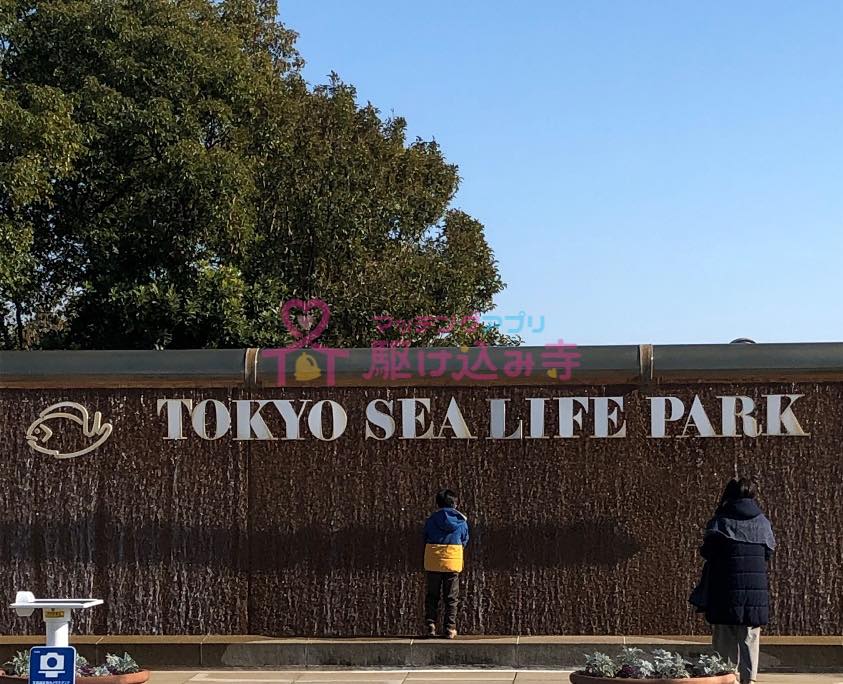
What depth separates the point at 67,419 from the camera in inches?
486

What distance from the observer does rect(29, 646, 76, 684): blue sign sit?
793 cm

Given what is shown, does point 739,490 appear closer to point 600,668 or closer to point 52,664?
point 600,668

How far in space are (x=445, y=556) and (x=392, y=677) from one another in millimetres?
1073

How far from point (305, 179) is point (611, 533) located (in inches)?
541

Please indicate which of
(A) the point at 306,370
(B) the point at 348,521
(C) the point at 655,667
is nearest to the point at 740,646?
(C) the point at 655,667

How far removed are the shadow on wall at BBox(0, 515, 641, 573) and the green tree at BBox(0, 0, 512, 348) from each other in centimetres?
859

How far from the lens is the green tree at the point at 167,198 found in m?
21.6

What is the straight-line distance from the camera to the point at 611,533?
12062 mm

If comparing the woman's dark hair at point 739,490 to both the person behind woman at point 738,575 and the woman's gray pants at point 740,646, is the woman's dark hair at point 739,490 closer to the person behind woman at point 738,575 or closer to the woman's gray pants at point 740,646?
the person behind woman at point 738,575

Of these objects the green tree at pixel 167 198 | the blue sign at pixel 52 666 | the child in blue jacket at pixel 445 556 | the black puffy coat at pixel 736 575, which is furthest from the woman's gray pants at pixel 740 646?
the green tree at pixel 167 198

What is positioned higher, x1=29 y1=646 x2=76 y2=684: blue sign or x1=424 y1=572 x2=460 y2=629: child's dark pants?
x1=29 y1=646 x2=76 y2=684: blue sign

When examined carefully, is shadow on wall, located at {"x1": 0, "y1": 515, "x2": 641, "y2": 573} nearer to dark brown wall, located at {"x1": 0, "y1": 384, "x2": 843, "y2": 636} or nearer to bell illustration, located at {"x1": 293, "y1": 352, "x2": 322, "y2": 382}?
dark brown wall, located at {"x1": 0, "y1": 384, "x2": 843, "y2": 636}

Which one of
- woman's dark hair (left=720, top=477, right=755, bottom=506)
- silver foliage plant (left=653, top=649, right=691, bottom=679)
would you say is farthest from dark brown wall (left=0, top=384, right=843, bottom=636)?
silver foliage plant (left=653, top=649, right=691, bottom=679)

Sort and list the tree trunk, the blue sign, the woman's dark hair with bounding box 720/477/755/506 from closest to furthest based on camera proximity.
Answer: the blue sign, the woman's dark hair with bounding box 720/477/755/506, the tree trunk
